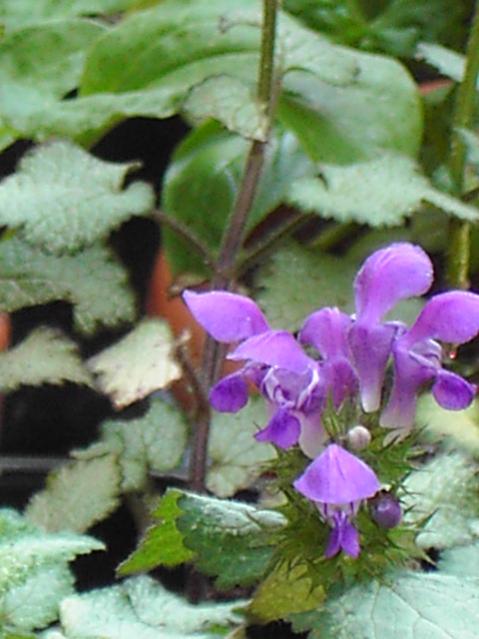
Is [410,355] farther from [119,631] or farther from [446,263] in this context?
[446,263]

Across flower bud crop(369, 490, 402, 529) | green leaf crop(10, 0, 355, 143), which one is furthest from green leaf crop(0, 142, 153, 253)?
flower bud crop(369, 490, 402, 529)

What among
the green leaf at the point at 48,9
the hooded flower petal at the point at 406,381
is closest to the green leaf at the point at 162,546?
the hooded flower petal at the point at 406,381

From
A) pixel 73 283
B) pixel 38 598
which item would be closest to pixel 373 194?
pixel 73 283

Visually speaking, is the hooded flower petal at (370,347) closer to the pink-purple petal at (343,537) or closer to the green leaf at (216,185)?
the pink-purple petal at (343,537)

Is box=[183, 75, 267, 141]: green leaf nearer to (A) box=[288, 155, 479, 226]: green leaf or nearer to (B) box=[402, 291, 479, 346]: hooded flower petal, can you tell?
(A) box=[288, 155, 479, 226]: green leaf

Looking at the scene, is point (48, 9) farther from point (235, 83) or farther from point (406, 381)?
point (406, 381)

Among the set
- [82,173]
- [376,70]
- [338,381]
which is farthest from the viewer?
[376,70]

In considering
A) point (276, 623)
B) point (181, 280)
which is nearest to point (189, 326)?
point (181, 280)
